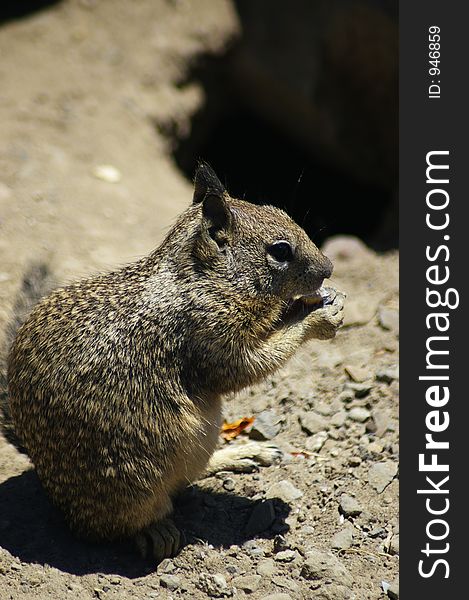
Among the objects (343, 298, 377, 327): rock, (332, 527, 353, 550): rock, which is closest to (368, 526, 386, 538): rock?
(332, 527, 353, 550): rock

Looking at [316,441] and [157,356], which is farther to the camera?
[316,441]

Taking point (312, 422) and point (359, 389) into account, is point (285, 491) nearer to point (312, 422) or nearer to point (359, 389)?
point (312, 422)

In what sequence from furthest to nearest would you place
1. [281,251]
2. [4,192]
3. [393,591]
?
[4,192] → [281,251] → [393,591]

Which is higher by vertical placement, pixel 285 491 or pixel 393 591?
pixel 285 491

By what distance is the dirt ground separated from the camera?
4.55 meters

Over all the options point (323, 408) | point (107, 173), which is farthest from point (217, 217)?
point (107, 173)

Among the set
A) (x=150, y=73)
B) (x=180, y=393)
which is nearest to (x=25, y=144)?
(x=150, y=73)

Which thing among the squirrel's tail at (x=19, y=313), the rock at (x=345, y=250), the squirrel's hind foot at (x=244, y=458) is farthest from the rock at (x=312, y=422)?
the rock at (x=345, y=250)

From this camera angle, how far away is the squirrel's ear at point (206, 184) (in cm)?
467

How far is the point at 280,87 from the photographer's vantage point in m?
10.1

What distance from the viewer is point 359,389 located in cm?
578

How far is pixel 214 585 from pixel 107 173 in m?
4.58

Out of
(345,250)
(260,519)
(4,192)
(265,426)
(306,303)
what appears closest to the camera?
(260,519)

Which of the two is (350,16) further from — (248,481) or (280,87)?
(248,481)
